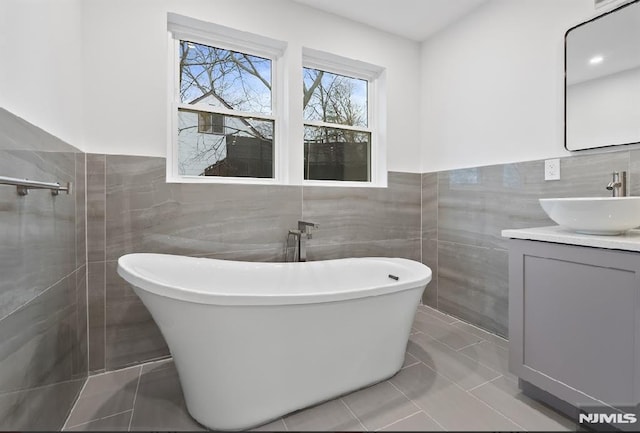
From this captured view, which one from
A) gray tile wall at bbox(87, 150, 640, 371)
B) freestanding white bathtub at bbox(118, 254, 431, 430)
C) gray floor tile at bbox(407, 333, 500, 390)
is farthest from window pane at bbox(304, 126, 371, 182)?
gray floor tile at bbox(407, 333, 500, 390)

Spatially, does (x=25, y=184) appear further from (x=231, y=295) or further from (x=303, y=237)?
(x=303, y=237)

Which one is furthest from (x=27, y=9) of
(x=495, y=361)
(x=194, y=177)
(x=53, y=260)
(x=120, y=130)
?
(x=495, y=361)

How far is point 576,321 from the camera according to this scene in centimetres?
125

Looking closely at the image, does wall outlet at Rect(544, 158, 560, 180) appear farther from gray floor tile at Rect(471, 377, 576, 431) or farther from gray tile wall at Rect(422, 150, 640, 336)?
gray floor tile at Rect(471, 377, 576, 431)

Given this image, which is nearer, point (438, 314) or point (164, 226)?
point (164, 226)

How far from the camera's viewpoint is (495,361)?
A: 5.95 ft

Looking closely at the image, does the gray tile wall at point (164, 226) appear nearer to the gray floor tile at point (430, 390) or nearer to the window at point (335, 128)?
the window at point (335, 128)

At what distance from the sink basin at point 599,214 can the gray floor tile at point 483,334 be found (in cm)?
104

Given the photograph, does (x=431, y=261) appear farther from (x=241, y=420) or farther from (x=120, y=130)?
(x=120, y=130)

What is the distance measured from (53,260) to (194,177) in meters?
0.96

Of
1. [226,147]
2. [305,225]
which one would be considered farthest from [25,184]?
[305,225]

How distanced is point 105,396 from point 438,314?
231 cm

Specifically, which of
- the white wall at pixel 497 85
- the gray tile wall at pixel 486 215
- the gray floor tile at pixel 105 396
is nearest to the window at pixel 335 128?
the white wall at pixel 497 85

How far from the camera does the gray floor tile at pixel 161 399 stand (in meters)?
1.28
